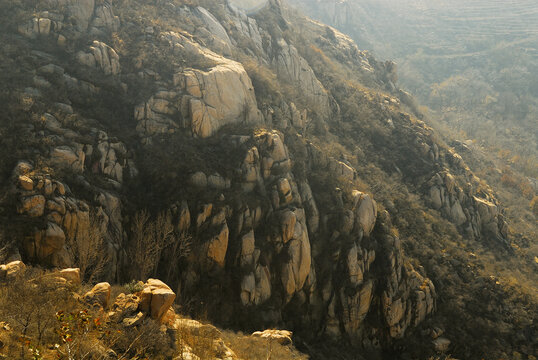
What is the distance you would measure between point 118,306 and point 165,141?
56.3 ft

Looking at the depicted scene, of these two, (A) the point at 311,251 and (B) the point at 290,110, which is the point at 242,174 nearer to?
(A) the point at 311,251

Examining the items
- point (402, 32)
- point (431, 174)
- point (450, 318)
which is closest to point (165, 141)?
point (450, 318)

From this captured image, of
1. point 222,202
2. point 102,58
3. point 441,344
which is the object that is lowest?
point 441,344

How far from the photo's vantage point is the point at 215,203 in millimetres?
26891

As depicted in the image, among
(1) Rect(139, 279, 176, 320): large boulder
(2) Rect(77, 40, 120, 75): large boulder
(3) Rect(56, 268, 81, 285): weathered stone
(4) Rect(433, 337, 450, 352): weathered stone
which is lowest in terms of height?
(4) Rect(433, 337, 450, 352): weathered stone

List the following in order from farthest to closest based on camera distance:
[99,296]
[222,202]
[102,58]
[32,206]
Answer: [102,58] → [222,202] → [32,206] → [99,296]

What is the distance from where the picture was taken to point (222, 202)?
27.2m

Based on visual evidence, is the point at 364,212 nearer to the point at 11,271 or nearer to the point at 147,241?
the point at 147,241

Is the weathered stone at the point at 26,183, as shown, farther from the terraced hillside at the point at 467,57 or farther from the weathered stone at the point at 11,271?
the terraced hillside at the point at 467,57

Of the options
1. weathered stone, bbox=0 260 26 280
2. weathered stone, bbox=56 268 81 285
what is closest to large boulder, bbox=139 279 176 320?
weathered stone, bbox=56 268 81 285

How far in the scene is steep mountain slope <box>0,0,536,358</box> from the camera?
77.5 ft

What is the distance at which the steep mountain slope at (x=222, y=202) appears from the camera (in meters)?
23.6

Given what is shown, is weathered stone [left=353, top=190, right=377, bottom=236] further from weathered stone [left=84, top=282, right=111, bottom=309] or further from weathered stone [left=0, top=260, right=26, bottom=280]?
weathered stone [left=0, top=260, right=26, bottom=280]

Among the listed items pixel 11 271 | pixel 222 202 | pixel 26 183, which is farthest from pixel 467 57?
pixel 11 271
